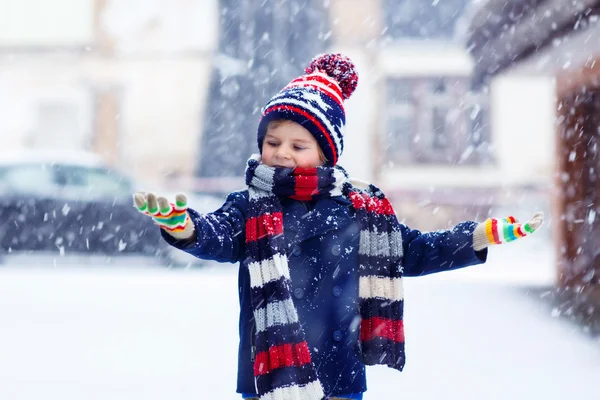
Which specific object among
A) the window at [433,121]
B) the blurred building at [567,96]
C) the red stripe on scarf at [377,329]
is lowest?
the red stripe on scarf at [377,329]

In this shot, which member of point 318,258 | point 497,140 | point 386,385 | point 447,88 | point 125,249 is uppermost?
point 447,88

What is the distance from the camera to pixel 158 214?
160cm

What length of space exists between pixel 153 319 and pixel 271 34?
10399 mm

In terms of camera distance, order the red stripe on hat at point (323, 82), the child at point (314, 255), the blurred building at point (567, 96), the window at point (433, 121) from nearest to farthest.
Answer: the child at point (314, 255)
the red stripe on hat at point (323, 82)
the blurred building at point (567, 96)
the window at point (433, 121)

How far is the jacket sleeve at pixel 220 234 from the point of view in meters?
1.74

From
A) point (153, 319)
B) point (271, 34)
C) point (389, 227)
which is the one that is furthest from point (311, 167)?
point (271, 34)

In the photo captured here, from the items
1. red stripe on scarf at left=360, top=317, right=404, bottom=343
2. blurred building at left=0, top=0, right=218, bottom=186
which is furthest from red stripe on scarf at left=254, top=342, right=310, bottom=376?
blurred building at left=0, top=0, right=218, bottom=186

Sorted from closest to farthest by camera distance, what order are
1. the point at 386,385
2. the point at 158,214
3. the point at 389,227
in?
the point at 158,214, the point at 389,227, the point at 386,385

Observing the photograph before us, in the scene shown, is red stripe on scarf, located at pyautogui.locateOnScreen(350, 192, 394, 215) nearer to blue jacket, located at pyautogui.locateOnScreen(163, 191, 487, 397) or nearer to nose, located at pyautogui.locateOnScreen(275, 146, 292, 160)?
blue jacket, located at pyautogui.locateOnScreen(163, 191, 487, 397)

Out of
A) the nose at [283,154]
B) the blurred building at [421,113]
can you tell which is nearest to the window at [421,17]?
the blurred building at [421,113]

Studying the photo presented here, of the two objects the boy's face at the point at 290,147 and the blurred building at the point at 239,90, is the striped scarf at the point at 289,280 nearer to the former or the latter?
the boy's face at the point at 290,147

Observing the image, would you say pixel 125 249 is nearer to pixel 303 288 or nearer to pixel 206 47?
pixel 303 288

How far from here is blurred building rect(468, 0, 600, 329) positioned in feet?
18.1

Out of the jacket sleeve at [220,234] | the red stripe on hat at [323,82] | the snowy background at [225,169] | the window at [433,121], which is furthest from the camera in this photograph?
the window at [433,121]
